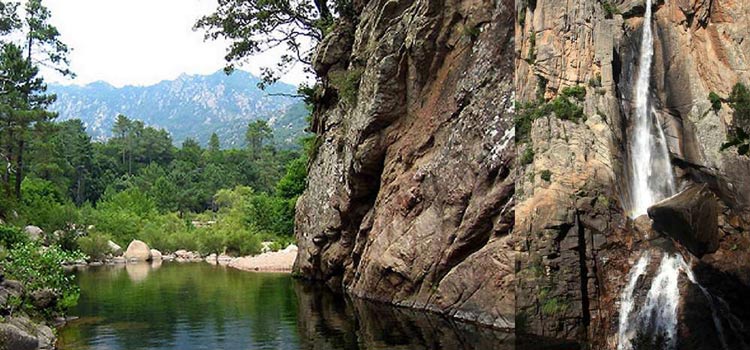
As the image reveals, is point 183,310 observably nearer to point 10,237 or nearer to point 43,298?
point 43,298

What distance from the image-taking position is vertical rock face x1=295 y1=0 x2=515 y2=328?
27938 millimetres

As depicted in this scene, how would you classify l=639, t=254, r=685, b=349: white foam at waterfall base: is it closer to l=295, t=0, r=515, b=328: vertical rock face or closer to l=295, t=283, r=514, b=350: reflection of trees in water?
l=295, t=283, r=514, b=350: reflection of trees in water

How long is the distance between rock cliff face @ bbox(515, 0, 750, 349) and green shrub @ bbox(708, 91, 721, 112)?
115 millimetres

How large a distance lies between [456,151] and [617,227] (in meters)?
9.35

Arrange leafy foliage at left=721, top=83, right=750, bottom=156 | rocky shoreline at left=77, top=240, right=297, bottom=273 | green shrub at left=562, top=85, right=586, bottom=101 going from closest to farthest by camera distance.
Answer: leafy foliage at left=721, top=83, right=750, bottom=156 < green shrub at left=562, top=85, right=586, bottom=101 < rocky shoreline at left=77, top=240, right=297, bottom=273

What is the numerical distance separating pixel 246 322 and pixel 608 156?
1393 cm

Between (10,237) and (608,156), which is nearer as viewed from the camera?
(608,156)

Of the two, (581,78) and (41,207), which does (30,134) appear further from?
(581,78)

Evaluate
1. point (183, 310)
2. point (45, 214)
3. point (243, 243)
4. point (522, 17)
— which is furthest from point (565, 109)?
point (45, 214)

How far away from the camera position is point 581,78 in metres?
24.9

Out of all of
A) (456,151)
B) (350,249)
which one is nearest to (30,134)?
(350,249)

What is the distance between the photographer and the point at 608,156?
23500 millimetres

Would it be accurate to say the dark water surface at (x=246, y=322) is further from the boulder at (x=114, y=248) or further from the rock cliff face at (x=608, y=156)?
the boulder at (x=114, y=248)

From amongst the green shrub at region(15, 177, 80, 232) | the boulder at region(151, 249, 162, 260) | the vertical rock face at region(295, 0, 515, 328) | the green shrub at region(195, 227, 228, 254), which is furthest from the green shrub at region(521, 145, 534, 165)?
the boulder at region(151, 249, 162, 260)
